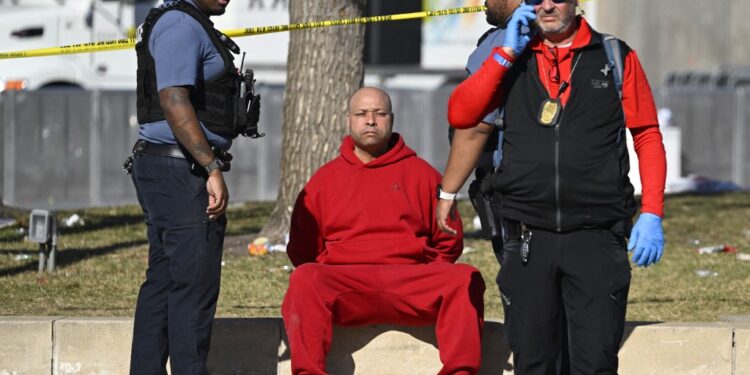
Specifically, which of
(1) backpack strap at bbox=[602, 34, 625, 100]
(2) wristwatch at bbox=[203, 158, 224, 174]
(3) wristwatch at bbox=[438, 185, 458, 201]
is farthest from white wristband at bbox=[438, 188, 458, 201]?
(2) wristwatch at bbox=[203, 158, 224, 174]

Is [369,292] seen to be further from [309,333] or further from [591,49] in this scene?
[591,49]

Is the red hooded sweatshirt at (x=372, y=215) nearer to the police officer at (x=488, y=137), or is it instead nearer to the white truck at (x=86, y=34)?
the police officer at (x=488, y=137)

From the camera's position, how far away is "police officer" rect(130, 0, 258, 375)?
523 centimetres

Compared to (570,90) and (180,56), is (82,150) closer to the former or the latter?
(180,56)

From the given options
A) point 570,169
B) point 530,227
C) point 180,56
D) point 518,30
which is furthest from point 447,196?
point 180,56

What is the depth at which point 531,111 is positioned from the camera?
4836 millimetres

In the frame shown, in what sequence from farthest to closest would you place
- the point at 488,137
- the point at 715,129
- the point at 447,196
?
the point at 715,129 < the point at 447,196 < the point at 488,137

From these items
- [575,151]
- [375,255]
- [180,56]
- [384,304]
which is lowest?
[384,304]

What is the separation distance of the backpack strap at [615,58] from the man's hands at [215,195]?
1.48 metres

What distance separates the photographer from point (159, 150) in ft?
17.8

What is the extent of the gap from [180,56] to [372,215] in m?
1.18

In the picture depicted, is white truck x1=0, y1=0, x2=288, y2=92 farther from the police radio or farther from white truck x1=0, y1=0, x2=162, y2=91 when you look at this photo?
the police radio

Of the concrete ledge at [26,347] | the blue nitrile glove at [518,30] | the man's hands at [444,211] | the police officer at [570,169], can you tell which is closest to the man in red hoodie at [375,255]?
the man's hands at [444,211]

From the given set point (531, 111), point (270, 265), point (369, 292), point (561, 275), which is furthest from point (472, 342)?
point (270, 265)
